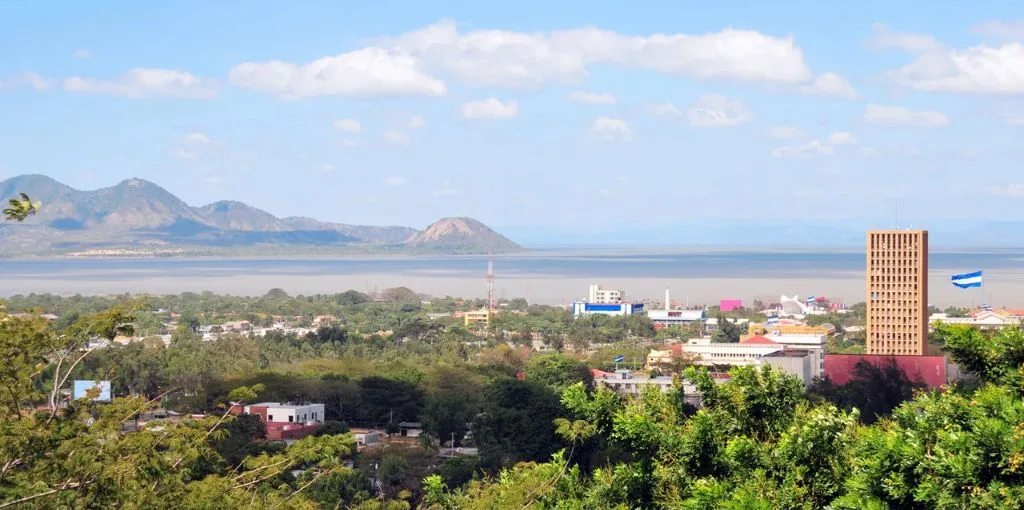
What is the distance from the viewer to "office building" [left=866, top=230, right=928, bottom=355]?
34.9 meters

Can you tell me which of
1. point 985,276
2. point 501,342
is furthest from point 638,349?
point 985,276

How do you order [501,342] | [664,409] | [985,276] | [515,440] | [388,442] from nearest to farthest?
[664,409]
[515,440]
[388,442]
[501,342]
[985,276]

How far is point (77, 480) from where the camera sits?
8430 millimetres

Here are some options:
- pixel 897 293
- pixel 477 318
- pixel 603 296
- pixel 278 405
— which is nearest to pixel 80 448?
pixel 278 405

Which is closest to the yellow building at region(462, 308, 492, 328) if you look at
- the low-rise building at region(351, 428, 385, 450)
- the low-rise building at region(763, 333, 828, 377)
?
the low-rise building at region(763, 333, 828, 377)

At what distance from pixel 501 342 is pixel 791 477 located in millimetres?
46084

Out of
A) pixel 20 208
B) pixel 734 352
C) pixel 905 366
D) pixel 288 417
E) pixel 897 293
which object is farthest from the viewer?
pixel 734 352

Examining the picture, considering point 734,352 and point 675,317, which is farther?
point 675,317

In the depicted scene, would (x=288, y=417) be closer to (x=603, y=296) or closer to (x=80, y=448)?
(x=80, y=448)

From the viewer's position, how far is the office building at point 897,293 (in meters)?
34.9

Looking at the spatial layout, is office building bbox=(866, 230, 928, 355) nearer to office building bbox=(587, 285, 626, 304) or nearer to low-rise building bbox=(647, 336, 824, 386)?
low-rise building bbox=(647, 336, 824, 386)

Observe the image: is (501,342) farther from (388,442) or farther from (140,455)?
(140,455)

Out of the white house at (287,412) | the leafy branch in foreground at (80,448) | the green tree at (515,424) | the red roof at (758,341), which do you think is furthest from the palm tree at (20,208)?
the red roof at (758,341)

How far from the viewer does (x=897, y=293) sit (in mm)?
35031
